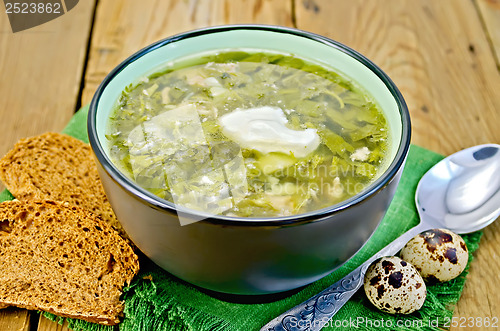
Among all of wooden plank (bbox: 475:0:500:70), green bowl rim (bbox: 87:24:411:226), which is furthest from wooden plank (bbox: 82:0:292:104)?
green bowl rim (bbox: 87:24:411:226)

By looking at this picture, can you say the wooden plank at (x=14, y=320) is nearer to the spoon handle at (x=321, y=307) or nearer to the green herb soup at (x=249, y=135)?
the green herb soup at (x=249, y=135)

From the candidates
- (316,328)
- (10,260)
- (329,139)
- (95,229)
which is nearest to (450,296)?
(316,328)

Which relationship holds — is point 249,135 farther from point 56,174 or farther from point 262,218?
point 56,174

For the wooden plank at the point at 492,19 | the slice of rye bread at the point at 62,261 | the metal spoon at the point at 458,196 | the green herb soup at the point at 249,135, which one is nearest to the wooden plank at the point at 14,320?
the slice of rye bread at the point at 62,261

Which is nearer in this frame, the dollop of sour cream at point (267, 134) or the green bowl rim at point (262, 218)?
the green bowl rim at point (262, 218)

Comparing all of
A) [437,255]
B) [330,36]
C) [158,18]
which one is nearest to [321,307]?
[437,255]
